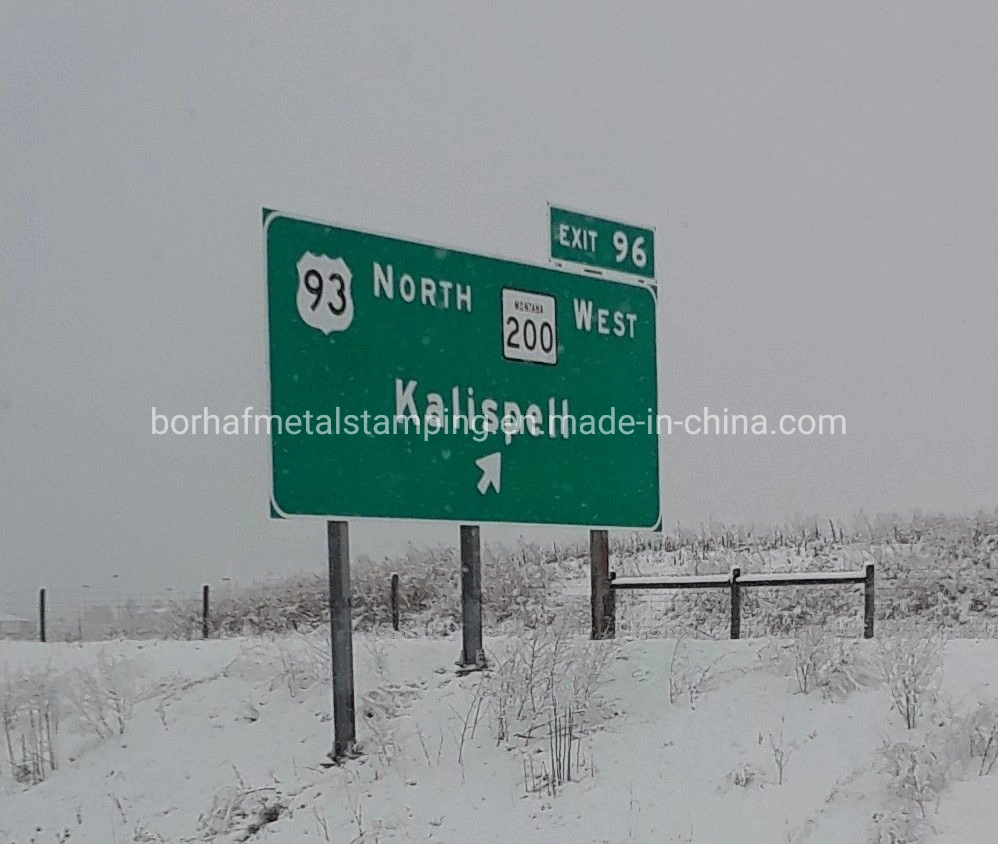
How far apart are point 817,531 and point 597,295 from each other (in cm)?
1634

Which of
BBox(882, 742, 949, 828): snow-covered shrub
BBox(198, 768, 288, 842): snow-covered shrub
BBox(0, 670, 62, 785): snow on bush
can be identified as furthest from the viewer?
BBox(0, 670, 62, 785): snow on bush

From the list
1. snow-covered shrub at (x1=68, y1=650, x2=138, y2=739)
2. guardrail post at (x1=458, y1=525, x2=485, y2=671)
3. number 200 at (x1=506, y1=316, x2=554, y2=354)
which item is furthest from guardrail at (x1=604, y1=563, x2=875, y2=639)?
snow-covered shrub at (x1=68, y1=650, x2=138, y2=739)

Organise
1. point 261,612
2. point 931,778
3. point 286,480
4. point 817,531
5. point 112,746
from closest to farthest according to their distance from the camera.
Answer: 1. point 931,778
2. point 286,480
3. point 112,746
4. point 261,612
5. point 817,531

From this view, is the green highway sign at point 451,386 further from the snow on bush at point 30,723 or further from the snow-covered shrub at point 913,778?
the snow-covered shrub at point 913,778

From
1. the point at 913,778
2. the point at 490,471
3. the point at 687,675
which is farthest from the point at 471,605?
the point at 913,778

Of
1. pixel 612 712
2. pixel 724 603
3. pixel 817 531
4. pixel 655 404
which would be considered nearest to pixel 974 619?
pixel 724 603

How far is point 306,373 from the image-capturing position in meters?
9.46

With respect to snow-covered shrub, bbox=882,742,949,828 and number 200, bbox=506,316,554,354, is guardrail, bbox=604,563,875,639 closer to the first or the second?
number 200, bbox=506,316,554,354

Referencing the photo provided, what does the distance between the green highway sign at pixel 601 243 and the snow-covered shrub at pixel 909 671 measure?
15.2 ft

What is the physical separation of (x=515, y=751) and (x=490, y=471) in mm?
2523

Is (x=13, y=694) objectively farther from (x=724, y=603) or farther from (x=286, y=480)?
(x=724, y=603)

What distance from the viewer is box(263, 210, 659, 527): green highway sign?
9430mm

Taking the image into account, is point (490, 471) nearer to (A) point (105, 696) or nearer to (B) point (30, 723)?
(A) point (105, 696)

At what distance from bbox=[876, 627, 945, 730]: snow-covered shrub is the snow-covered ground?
0.34 feet
